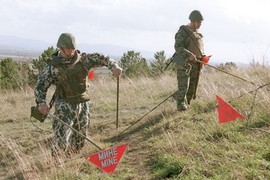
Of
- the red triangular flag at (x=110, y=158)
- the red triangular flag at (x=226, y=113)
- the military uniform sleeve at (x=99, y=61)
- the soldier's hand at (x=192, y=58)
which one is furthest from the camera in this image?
the soldier's hand at (x=192, y=58)

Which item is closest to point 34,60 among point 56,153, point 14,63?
point 14,63

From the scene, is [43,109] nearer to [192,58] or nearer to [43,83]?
[43,83]

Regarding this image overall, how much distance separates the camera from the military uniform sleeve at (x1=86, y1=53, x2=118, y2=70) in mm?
5566

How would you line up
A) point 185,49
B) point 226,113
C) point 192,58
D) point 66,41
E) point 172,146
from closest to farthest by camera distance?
point 172,146
point 226,113
point 66,41
point 192,58
point 185,49

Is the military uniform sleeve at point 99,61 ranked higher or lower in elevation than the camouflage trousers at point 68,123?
higher

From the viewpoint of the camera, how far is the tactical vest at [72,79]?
5.35m

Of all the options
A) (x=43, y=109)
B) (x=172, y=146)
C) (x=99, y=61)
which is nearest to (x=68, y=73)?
(x=99, y=61)

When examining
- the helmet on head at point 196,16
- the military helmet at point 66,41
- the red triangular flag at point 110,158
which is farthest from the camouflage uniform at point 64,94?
the helmet on head at point 196,16

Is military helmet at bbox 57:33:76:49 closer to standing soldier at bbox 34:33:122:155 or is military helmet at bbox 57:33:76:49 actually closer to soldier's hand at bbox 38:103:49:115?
standing soldier at bbox 34:33:122:155

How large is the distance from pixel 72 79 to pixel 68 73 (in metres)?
0.12

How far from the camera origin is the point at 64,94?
18.5 feet

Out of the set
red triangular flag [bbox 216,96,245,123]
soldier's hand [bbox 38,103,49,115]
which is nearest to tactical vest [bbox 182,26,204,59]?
red triangular flag [bbox 216,96,245,123]

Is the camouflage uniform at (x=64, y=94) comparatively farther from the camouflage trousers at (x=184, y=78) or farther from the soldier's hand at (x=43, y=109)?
the camouflage trousers at (x=184, y=78)

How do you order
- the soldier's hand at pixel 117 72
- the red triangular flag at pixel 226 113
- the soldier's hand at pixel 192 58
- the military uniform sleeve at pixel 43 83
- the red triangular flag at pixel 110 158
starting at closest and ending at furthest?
the red triangular flag at pixel 110 158 < the red triangular flag at pixel 226 113 < the military uniform sleeve at pixel 43 83 < the soldier's hand at pixel 117 72 < the soldier's hand at pixel 192 58
